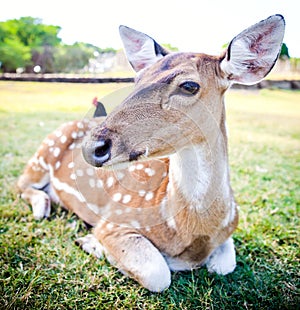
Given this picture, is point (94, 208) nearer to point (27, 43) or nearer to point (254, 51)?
point (254, 51)

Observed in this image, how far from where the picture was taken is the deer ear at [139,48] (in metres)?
1.42

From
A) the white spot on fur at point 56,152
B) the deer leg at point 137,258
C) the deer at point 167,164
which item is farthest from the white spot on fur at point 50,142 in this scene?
the deer leg at point 137,258

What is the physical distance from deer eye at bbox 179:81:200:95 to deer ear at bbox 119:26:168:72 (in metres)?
0.35

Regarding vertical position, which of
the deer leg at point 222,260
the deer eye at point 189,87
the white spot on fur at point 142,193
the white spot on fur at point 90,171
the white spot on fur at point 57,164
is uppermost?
the deer eye at point 189,87

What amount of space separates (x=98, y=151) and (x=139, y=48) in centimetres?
66

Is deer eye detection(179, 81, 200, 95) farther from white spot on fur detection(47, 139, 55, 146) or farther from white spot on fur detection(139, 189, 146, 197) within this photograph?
white spot on fur detection(47, 139, 55, 146)

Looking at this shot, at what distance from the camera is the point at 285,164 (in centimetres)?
300

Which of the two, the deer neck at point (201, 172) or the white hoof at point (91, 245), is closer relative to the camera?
the deer neck at point (201, 172)

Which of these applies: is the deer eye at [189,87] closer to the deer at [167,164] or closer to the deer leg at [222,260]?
the deer at [167,164]

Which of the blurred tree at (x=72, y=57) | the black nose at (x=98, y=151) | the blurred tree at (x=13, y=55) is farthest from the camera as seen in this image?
the blurred tree at (x=72, y=57)

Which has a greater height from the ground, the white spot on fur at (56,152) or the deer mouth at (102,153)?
the deer mouth at (102,153)

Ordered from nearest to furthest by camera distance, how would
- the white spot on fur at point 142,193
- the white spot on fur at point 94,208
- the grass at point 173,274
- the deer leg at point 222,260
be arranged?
1. the grass at point 173,274
2. the deer leg at point 222,260
3. the white spot on fur at point 142,193
4. the white spot on fur at point 94,208

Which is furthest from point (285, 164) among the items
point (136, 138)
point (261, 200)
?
point (136, 138)

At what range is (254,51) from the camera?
121 centimetres
